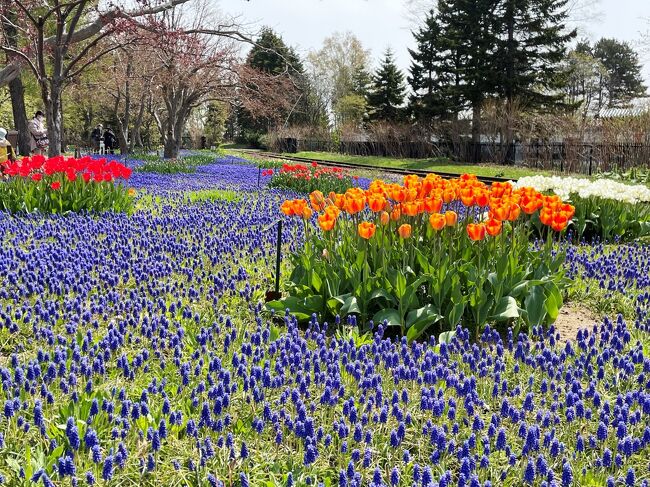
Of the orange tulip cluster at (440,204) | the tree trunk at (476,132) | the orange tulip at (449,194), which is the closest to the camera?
the orange tulip cluster at (440,204)

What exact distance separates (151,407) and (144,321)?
47.1 inches

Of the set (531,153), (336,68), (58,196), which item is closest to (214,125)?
(336,68)

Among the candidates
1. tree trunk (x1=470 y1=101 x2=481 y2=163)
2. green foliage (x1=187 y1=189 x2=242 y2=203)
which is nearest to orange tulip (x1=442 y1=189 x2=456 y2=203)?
green foliage (x1=187 y1=189 x2=242 y2=203)

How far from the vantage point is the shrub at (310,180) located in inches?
508

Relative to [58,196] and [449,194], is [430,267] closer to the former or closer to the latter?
[449,194]

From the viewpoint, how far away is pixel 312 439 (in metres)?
2.42

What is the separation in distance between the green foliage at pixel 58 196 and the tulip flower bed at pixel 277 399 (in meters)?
3.85

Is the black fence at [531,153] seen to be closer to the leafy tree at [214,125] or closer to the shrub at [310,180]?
the shrub at [310,180]

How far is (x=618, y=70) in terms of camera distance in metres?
60.4

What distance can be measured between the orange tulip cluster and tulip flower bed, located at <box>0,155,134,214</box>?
4933 mm

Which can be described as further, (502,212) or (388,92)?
(388,92)

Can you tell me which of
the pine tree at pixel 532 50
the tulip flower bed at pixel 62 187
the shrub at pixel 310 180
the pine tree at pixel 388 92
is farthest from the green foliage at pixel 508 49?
the tulip flower bed at pixel 62 187

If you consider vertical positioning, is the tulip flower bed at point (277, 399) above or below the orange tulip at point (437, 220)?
below

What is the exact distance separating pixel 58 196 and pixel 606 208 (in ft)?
25.1
